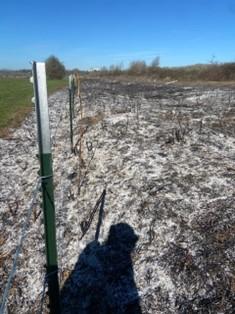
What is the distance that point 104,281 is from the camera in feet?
15.0

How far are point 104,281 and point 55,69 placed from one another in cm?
7072

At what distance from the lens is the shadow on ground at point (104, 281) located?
426 centimetres

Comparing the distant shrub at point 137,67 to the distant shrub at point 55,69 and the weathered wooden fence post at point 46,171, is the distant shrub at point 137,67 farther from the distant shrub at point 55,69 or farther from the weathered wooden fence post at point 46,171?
the weathered wooden fence post at point 46,171

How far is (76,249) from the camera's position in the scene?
521 cm

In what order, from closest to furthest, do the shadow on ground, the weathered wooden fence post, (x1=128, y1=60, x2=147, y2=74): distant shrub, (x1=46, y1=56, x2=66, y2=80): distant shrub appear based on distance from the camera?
the weathered wooden fence post, the shadow on ground, (x1=128, y1=60, x2=147, y2=74): distant shrub, (x1=46, y1=56, x2=66, y2=80): distant shrub

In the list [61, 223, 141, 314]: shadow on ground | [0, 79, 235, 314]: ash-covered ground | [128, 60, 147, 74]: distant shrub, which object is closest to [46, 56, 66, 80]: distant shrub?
[128, 60, 147, 74]: distant shrub

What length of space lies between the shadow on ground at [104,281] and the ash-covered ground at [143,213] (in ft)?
0.06

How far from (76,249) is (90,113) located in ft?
27.8

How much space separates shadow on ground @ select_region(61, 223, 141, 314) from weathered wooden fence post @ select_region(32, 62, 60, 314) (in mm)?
457

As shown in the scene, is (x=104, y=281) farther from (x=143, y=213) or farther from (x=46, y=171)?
(x=46, y=171)

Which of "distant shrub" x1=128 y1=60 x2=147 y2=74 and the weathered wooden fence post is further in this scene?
"distant shrub" x1=128 y1=60 x2=147 y2=74

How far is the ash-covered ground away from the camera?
4355 mm

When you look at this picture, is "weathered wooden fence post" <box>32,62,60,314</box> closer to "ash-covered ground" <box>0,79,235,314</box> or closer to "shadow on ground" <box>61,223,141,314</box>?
"shadow on ground" <box>61,223,141,314</box>

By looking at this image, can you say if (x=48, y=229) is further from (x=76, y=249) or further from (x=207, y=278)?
(x=207, y=278)
